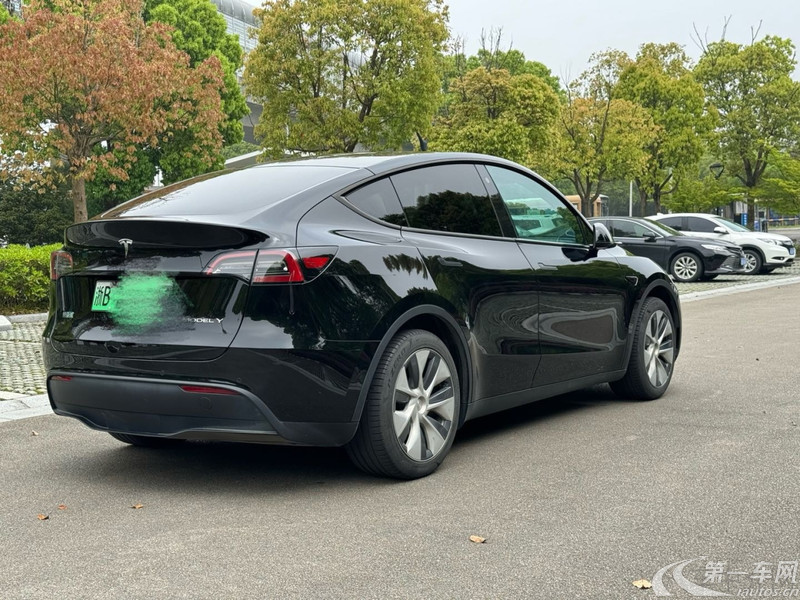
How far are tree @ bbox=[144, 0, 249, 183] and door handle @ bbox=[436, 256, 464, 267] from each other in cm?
4031

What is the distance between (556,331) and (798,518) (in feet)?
6.90

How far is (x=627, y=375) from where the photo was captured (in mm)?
7086

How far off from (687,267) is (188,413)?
20.3 metres

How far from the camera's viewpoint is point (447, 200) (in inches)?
222

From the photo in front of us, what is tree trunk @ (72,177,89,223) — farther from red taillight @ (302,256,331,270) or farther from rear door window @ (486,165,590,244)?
red taillight @ (302,256,331,270)

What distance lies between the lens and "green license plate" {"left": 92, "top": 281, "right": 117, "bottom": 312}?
15.8 feet

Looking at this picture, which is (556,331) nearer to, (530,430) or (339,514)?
(530,430)

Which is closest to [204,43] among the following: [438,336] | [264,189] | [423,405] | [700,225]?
[700,225]

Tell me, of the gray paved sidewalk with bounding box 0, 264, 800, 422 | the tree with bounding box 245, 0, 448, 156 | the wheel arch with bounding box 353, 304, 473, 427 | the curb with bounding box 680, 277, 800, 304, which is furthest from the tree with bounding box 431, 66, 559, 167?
the wheel arch with bounding box 353, 304, 473, 427

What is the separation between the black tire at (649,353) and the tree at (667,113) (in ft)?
127

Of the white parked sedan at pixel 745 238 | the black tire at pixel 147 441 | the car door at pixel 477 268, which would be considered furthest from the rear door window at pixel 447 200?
the white parked sedan at pixel 745 238

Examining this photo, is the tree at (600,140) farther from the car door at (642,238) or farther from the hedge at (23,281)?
the hedge at (23,281)

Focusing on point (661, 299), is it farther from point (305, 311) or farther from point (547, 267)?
point (305, 311)

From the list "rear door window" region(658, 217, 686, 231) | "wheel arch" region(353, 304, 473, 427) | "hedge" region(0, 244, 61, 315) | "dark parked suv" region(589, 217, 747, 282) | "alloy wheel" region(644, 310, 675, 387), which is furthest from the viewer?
"rear door window" region(658, 217, 686, 231)
